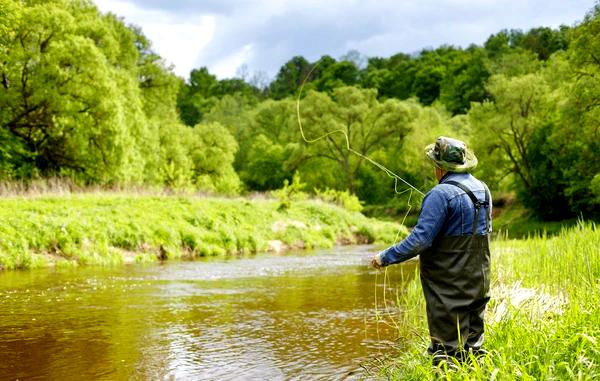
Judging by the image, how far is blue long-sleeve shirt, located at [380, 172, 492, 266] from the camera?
4.50 meters

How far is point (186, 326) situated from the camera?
27.8 feet

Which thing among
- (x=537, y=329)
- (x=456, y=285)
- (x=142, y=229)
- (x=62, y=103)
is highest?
(x=62, y=103)

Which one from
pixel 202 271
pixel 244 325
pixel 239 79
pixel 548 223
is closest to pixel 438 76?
pixel 239 79

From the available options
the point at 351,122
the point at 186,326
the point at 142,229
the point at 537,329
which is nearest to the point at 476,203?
the point at 537,329

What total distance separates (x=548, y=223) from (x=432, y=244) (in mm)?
38518

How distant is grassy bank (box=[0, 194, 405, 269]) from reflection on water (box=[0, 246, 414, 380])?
78.6 inches

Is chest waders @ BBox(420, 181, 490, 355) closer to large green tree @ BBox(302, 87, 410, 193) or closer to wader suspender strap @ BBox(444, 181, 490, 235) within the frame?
wader suspender strap @ BBox(444, 181, 490, 235)

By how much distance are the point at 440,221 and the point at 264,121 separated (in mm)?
73805

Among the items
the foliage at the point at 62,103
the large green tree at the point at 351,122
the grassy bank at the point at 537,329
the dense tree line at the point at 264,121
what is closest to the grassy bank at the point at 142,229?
the dense tree line at the point at 264,121

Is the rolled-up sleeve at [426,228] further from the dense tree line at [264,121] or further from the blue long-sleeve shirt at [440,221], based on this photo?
the dense tree line at [264,121]

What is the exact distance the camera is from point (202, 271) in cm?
1548

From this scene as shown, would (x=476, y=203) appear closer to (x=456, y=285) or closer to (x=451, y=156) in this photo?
(x=451, y=156)

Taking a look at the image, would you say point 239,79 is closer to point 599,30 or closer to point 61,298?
point 599,30

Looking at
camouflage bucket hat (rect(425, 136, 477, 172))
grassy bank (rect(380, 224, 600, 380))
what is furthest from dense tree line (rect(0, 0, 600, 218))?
grassy bank (rect(380, 224, 600, 380))
